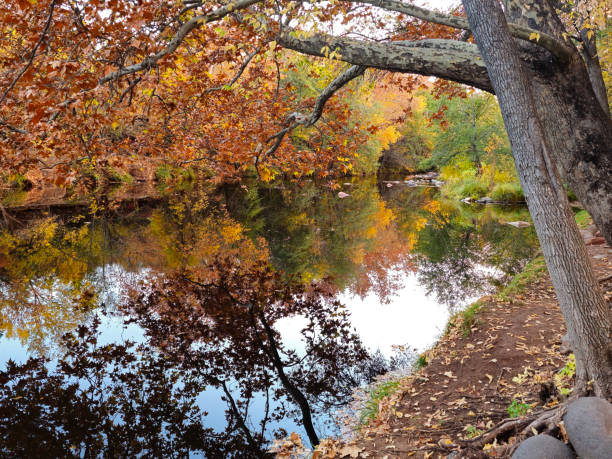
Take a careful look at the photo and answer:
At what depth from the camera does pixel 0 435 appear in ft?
17.4

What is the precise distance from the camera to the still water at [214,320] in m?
5.66

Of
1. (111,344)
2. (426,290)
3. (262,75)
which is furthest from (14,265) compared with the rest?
(426,290)

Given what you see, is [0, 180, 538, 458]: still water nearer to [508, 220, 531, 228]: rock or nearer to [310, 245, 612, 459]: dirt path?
[508, 220, 531, 228]: rock

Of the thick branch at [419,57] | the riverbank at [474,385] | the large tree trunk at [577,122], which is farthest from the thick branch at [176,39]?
the riverbank at [474,385]

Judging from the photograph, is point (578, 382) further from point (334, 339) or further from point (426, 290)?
A: point (426, 290)

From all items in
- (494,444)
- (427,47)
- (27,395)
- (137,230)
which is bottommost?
(494,444)

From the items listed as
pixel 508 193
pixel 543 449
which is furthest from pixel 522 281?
pixel 508 193

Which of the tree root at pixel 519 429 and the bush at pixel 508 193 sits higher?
the bush at pixel 508 193

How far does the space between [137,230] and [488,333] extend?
16284 mm

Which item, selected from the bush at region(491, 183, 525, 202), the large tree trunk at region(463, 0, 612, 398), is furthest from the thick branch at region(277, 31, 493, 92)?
the bush at region(491, 183, 525, 202)

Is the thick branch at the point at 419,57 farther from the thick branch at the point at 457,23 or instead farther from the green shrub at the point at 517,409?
the green shrub at the point at 517,409

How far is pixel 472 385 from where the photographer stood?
5027mm

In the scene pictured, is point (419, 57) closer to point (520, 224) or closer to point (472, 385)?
point (472, 385)

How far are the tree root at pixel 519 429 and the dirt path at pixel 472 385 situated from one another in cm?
13
